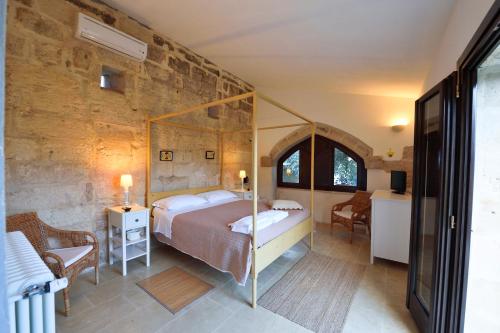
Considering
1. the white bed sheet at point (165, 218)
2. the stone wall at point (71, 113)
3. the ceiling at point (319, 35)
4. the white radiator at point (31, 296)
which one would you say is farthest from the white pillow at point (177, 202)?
the ceiling at point (319, 35)

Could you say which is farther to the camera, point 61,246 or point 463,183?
point 61,246

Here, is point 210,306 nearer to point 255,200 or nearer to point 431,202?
point 255,200

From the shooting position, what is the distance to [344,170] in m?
4.83

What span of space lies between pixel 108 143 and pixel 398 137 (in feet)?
15.4

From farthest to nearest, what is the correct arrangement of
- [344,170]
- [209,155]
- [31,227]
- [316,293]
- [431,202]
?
[344,170] → [209,155] → [316,293] → [31,227] → [431,202]

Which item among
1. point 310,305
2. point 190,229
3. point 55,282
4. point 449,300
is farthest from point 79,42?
point 449,300

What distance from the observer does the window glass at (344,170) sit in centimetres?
472

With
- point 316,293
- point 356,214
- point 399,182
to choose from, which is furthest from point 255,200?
point 399,182

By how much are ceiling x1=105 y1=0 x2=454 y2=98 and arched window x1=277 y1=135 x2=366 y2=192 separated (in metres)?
1.42

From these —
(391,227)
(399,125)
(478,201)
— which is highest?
(399,125)

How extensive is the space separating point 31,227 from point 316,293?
9.49ft

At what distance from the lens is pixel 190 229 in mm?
2543

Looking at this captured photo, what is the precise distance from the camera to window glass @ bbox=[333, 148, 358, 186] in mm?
4725

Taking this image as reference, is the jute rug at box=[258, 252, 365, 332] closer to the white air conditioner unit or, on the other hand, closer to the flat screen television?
the flat screen television
